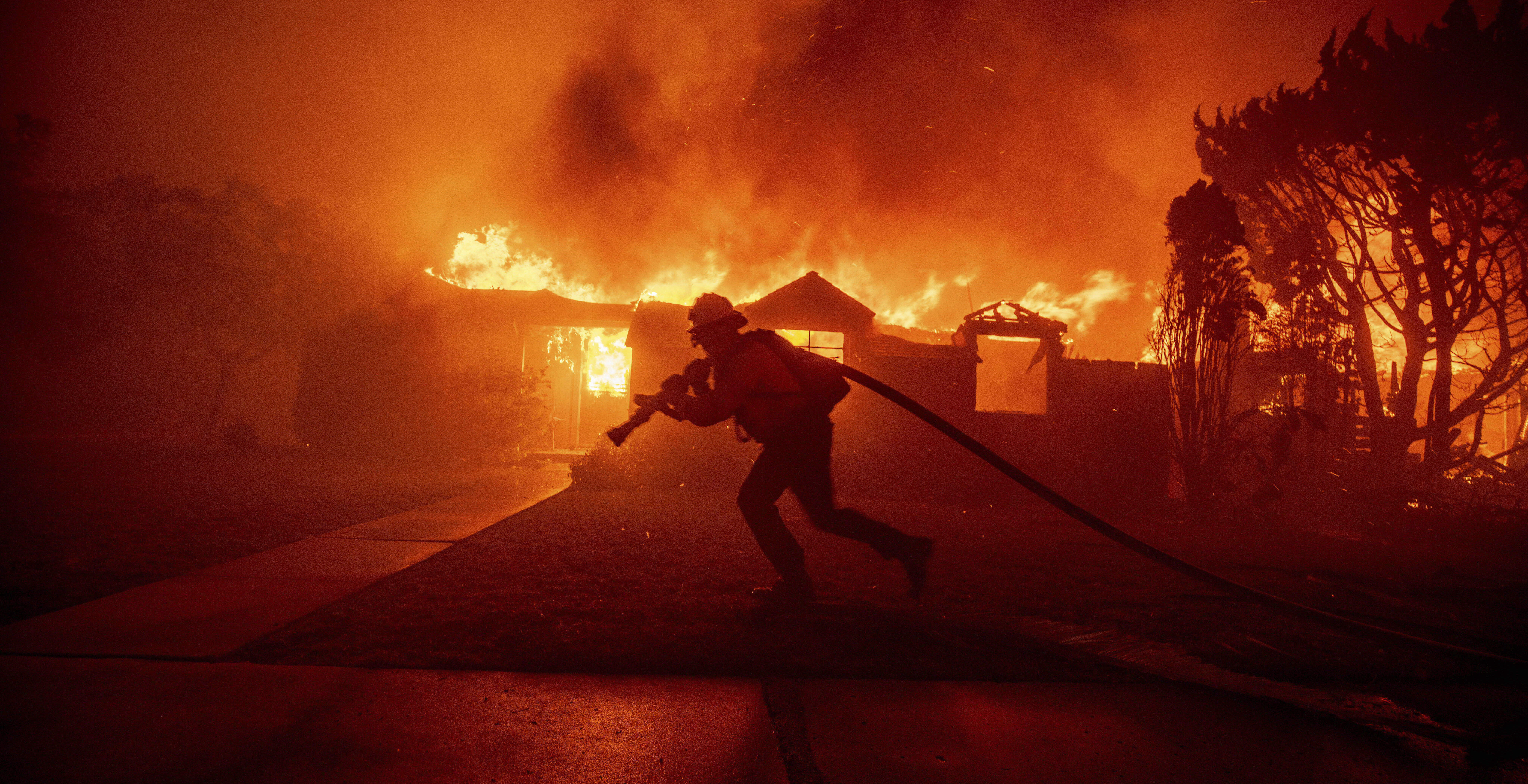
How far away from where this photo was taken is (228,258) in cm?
1900

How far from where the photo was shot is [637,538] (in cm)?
620

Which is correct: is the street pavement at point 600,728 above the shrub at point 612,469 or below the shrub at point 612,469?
below

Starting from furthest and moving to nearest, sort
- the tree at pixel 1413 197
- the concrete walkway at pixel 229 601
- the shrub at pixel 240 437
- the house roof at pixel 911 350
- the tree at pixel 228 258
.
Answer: the tree at pixel 228 258 → the shrub at pixel 240 437 → the house roof at pixel 911 350 → the tree at pixel 1413 197 → the concrete walkway at pixel 229 601

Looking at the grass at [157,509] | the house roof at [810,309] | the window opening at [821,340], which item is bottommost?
the grass at [157,509]

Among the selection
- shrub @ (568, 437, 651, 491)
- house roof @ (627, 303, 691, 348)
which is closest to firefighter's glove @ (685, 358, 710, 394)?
shrub @ (568, 437, 651, 491)

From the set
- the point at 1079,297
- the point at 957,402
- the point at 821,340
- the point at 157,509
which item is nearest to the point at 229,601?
the point at 157,509

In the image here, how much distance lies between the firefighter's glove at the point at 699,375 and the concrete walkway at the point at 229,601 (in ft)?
7.72

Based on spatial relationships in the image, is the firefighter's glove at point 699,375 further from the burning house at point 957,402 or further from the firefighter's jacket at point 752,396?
the burning house at point 957,402

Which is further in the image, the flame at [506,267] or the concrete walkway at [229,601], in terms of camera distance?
the flame at [506,267]

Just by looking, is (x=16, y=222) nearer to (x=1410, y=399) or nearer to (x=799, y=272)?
(x=799, y=272)

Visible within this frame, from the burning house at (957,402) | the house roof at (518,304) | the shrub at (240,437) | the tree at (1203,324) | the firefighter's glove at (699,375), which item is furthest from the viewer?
the house roof at (518,304)

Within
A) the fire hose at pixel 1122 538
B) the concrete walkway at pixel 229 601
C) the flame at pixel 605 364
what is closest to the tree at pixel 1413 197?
the fire hose at pixel 1122 538

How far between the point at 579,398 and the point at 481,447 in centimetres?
740

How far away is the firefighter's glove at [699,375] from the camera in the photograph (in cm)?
378
